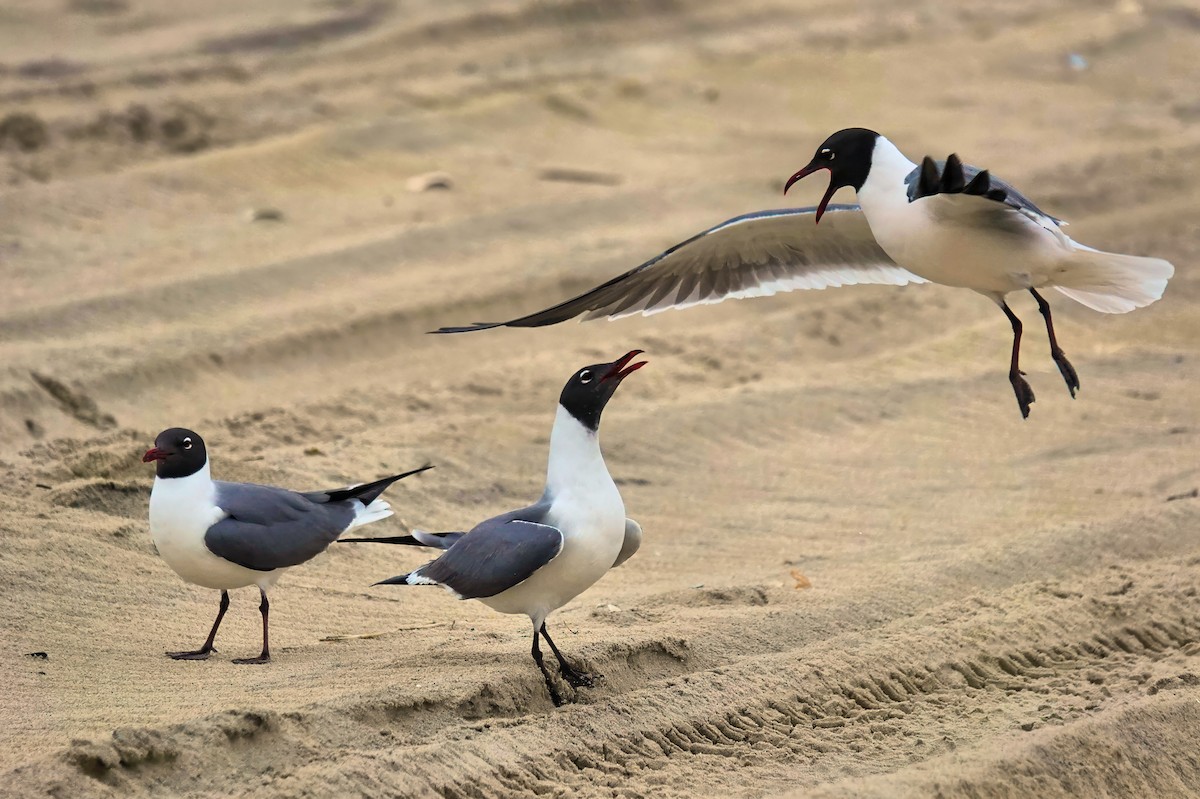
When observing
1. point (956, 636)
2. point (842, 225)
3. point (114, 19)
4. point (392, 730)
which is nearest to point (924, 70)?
point (114, 19)

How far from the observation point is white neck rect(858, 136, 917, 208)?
5.37 metres

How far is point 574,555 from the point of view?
4.53 metres

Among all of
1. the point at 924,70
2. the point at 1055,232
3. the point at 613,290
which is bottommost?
the point at 924,70

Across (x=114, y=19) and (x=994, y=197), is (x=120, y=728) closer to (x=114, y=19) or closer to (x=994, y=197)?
(x=994, y=197)

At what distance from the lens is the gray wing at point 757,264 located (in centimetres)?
602

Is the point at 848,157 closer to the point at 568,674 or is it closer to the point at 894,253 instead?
the point at 894,253

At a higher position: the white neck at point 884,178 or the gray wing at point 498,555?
the white neck at point 884,178

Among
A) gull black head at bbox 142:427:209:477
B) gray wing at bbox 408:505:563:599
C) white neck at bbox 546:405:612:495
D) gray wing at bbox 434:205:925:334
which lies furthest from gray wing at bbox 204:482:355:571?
gray wing at bbox 434:205:925:334

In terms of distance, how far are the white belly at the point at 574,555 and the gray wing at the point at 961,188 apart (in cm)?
138

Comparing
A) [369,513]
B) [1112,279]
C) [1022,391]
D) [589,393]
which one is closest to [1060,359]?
[1022,391]

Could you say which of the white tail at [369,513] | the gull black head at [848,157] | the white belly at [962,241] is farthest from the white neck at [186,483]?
the white belly at [962,241]

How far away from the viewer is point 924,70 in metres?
14.7

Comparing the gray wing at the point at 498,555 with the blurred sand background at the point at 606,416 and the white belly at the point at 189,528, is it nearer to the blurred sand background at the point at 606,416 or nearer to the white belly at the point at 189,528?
the blurred sand background at the point at 606,416

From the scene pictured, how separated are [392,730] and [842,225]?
9.50 ft
